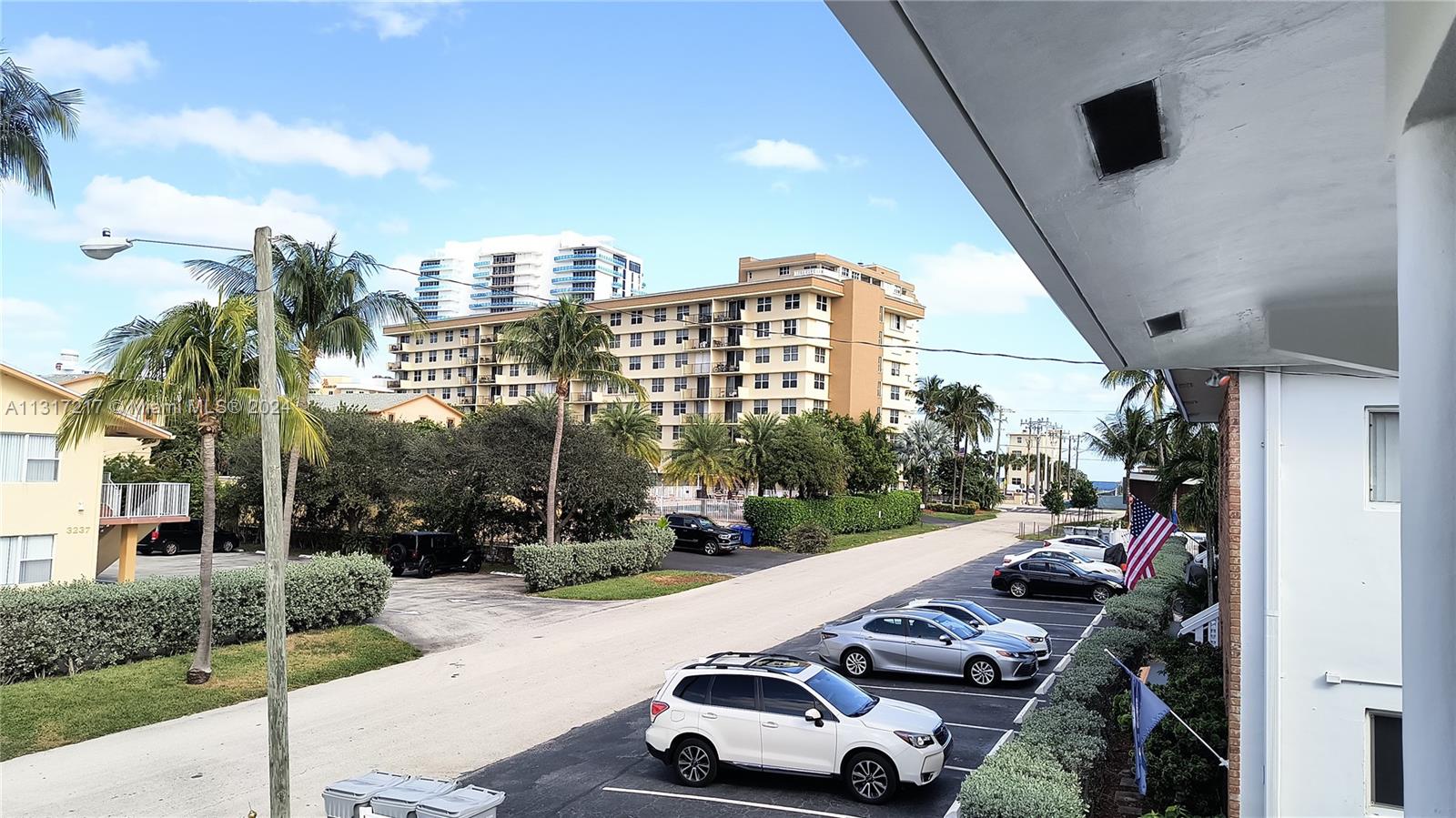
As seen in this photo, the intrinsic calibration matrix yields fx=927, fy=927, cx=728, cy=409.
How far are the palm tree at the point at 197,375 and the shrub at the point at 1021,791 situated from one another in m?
12.9

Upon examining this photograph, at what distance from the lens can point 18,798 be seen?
38.2 ft

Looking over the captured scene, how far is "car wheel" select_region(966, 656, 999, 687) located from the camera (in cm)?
1769

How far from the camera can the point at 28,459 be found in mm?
23328


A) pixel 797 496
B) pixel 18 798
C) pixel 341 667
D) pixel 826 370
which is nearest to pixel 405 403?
pixel 826 370

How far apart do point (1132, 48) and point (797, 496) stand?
1870 inches

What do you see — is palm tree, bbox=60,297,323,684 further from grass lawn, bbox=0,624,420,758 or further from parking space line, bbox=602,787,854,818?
parking space line, bbox=602,787,854,818

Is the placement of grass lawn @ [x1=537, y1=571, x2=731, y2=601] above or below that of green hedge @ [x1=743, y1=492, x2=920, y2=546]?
below

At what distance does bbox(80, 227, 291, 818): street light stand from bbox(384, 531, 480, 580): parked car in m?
22.9

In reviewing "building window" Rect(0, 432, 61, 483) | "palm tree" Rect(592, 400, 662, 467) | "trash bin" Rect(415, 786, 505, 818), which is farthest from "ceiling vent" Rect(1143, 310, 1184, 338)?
"palm tree" Rect(592, 400, 662, 467)

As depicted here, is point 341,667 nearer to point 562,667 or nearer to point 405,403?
point 562,667

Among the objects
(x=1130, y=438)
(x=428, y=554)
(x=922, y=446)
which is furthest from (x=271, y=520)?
(x=922, y=446)

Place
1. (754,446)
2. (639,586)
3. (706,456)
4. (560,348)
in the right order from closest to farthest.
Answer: (639,586) → (560,348) → (754,446) → (706,456)

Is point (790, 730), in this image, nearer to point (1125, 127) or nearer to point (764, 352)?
point (1125, 127)

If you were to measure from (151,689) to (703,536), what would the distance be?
2626 centimetres
